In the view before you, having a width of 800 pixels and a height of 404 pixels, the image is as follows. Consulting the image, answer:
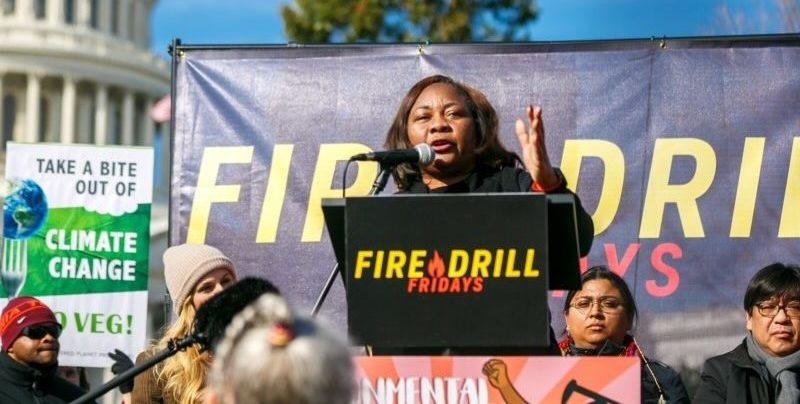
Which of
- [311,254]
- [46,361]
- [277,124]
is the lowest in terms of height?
[46,361]

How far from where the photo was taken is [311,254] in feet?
23.7

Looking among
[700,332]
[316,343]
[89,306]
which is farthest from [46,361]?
[316,343]

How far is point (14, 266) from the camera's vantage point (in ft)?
29.3

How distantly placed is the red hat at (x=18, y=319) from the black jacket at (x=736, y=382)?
3.34 meters

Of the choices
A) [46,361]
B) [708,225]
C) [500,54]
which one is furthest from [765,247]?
[46,361]

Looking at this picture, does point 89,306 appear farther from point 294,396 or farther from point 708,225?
point 294,396

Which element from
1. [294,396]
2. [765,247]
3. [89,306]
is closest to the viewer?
[294,396]

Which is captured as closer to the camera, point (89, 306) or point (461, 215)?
point (461, 215)

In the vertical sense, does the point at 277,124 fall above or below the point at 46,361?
above

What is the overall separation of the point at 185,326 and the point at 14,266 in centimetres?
436

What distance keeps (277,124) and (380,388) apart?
3.87 m

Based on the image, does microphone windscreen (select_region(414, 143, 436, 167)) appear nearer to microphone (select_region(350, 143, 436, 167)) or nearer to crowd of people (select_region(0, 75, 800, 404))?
microphone (select_region(350, 143, 436, 167))

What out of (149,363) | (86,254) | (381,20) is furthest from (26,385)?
(381,20)

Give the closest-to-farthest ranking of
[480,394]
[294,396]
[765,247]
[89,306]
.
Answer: [294,396]
[480,394]
[765,247]
[89,306]
